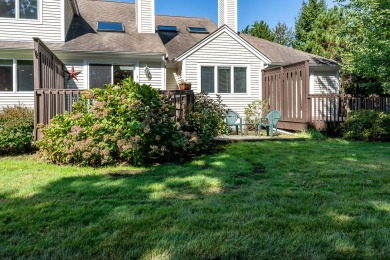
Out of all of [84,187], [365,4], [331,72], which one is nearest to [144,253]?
[84,187]

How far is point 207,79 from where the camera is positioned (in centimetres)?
1276

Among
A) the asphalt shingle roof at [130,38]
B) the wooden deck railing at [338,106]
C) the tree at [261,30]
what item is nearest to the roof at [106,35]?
the asphalt shingle roof at [130,38]

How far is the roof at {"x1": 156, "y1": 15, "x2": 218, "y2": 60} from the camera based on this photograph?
13.9 meters

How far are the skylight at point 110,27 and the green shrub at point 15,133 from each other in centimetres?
648

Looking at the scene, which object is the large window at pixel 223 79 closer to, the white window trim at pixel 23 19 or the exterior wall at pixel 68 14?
the exterior wall at pixel 68 14

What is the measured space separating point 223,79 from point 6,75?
25.9 feet

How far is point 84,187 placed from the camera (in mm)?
4199

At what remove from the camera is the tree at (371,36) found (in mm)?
10930

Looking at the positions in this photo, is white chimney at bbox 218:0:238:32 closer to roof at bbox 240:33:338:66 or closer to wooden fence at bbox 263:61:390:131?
roof at bbox 240:33:338:66

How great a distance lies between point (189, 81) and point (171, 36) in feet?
12.9

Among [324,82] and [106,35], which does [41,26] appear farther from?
[324,82]

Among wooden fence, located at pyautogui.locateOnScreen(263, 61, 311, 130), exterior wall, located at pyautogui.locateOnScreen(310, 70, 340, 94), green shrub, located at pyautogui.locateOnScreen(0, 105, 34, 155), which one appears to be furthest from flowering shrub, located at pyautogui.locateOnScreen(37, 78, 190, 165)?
exterior wall, located at pyautogui.locateOnScreen(310, 70, 340, 94)

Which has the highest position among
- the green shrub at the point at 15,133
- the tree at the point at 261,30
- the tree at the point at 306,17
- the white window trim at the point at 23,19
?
the tree at the point at 306,17

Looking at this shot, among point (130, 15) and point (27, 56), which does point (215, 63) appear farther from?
point (27, 56)
